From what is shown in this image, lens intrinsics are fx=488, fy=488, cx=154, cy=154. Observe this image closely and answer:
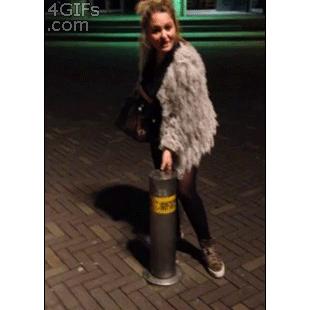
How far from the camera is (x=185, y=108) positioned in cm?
303

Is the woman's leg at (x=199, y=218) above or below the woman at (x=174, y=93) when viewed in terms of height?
below

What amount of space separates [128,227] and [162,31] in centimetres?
186

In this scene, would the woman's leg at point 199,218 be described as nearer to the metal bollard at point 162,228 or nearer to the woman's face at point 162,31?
the metal bollard at point 162,228

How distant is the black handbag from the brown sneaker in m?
0.89

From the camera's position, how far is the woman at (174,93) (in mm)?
3004

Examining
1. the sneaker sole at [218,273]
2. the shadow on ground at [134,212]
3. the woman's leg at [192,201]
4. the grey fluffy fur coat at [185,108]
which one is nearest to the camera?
the grey fluffy fur coat at [185,108]

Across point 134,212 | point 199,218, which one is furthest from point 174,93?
point 134,212

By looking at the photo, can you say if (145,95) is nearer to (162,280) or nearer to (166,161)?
(166,161)

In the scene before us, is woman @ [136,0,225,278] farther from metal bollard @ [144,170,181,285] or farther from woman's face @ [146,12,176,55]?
metal bollard @ [144,170,181,285]

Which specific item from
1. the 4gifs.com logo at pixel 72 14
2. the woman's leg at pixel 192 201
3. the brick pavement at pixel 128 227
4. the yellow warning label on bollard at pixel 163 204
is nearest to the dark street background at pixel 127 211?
the brick pavement at pixel 128 227

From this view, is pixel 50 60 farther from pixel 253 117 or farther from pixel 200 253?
pixel 200 253

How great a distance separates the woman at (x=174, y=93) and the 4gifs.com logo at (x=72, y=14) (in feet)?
52.9

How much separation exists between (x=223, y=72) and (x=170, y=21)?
27.8 ft

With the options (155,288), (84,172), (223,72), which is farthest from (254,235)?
(223,72)
